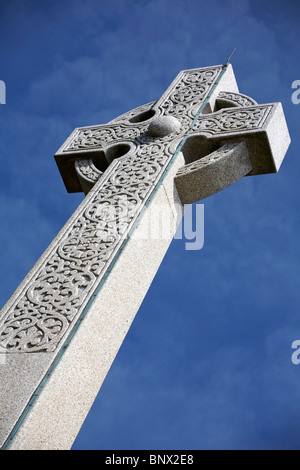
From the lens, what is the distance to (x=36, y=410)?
2.88 metres

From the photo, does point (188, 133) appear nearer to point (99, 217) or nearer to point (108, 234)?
point (99, 217)

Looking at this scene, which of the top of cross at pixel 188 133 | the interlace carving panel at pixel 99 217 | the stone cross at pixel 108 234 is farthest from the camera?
the top of cross at pixel 188 133

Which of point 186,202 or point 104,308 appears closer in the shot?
point 104,308

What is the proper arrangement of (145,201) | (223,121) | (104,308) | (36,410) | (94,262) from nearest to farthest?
(36,410) → (104,308) → (94,262) → (145,201) → (223,121)

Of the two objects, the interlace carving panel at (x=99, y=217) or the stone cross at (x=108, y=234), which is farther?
the interlace carving panel at (x=99, y=217)

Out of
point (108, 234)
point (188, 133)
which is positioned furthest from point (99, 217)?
point (188, 133)

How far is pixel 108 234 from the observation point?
3885 millimetres

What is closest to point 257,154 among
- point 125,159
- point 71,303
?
point 125,159

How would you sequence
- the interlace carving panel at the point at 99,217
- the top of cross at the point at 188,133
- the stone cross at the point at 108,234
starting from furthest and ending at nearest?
1. the top of cross at the point at 188,133
2. the interlace carving panel at the point at 99,217
3. the stone cross at the point at 108,234

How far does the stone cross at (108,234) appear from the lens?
3025 millimetres

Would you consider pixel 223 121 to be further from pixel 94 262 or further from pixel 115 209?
pixel 94 262

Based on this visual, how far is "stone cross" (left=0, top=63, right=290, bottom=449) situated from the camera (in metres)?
3.03
